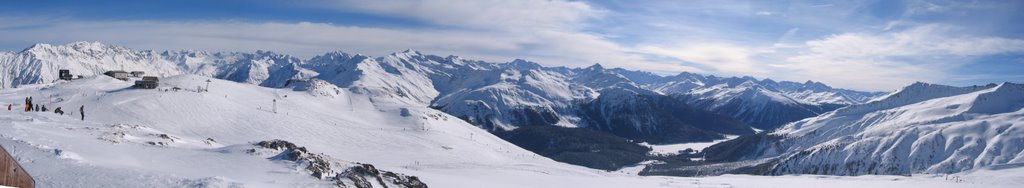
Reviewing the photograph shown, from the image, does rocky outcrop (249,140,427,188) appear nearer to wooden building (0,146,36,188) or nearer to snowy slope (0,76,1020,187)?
snowy slope (0,76,1020,187)

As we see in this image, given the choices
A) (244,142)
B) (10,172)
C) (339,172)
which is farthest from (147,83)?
(10,172)

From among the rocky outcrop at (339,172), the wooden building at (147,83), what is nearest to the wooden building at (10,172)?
the rocky outcrop at (339,172)

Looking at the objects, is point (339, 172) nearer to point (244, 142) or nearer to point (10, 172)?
point (10, 172)

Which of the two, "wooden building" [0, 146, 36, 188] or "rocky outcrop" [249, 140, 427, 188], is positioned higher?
"wooden building" [0, 146, 36, 188]

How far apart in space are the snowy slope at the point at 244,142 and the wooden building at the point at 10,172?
1663cm

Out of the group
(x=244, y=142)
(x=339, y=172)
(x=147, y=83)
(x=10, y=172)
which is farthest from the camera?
(x=147, y=83)

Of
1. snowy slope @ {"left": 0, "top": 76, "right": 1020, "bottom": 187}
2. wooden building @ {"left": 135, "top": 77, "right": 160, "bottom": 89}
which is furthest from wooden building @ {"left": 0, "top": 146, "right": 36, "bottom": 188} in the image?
wooden building @ {"left": 135, "top": 77, "right": 160, "bottom": 89}

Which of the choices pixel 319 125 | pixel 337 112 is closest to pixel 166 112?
pixel 319 125

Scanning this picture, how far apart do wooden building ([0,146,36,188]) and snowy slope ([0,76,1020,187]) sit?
1663cm

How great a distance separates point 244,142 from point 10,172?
80487 millimetres

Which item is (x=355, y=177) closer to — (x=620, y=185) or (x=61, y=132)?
(x=61, y=132)

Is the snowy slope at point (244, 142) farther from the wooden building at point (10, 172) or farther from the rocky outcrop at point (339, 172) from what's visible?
the wooden building at point (10, 172)

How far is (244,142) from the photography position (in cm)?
9306

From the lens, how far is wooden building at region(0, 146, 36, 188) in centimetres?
1638
